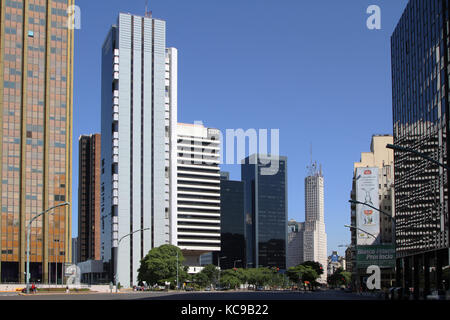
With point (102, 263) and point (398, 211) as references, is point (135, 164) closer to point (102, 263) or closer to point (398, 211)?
point (102, 263)

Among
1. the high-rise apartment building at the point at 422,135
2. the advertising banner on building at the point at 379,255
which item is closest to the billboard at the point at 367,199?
the high-rise apartment building at the point at 422,135

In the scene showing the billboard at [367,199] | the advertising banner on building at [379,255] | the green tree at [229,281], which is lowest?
the green tree at [229,281]

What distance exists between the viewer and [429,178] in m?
73.1

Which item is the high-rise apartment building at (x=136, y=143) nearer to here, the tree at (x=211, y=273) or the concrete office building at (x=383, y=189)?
the tree at (x=211, y=273)

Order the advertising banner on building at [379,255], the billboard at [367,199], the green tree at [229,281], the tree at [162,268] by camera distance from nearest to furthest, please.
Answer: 1. the advertising banner on building at [379,255]
2. the tree at [162,268]
3. the billboard at [367,199]
4. the green tree at [229,281]

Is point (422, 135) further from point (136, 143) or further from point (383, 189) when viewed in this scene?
point (136, 143)

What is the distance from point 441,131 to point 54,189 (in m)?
100

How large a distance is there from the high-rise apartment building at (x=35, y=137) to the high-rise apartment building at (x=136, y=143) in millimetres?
32607

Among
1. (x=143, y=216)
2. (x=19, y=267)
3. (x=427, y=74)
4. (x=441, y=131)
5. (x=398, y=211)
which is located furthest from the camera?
(x=143, y=216)

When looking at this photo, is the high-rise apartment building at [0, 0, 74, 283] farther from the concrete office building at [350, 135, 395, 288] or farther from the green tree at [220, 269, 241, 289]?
the concrete office building at [350, 135, 395, 288]

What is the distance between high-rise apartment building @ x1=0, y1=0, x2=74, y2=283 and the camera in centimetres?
14300

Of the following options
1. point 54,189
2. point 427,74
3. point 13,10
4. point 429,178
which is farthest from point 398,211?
point 13,10

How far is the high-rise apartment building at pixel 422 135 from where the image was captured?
6662cm

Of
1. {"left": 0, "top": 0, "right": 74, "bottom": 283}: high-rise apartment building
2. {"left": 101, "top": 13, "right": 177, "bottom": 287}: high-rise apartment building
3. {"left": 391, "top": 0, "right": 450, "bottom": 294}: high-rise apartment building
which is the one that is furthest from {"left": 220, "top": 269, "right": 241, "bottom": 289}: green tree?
{"left": 391, "top": 0, "right": 450, "bottom": 294}: high-rise apartment building
